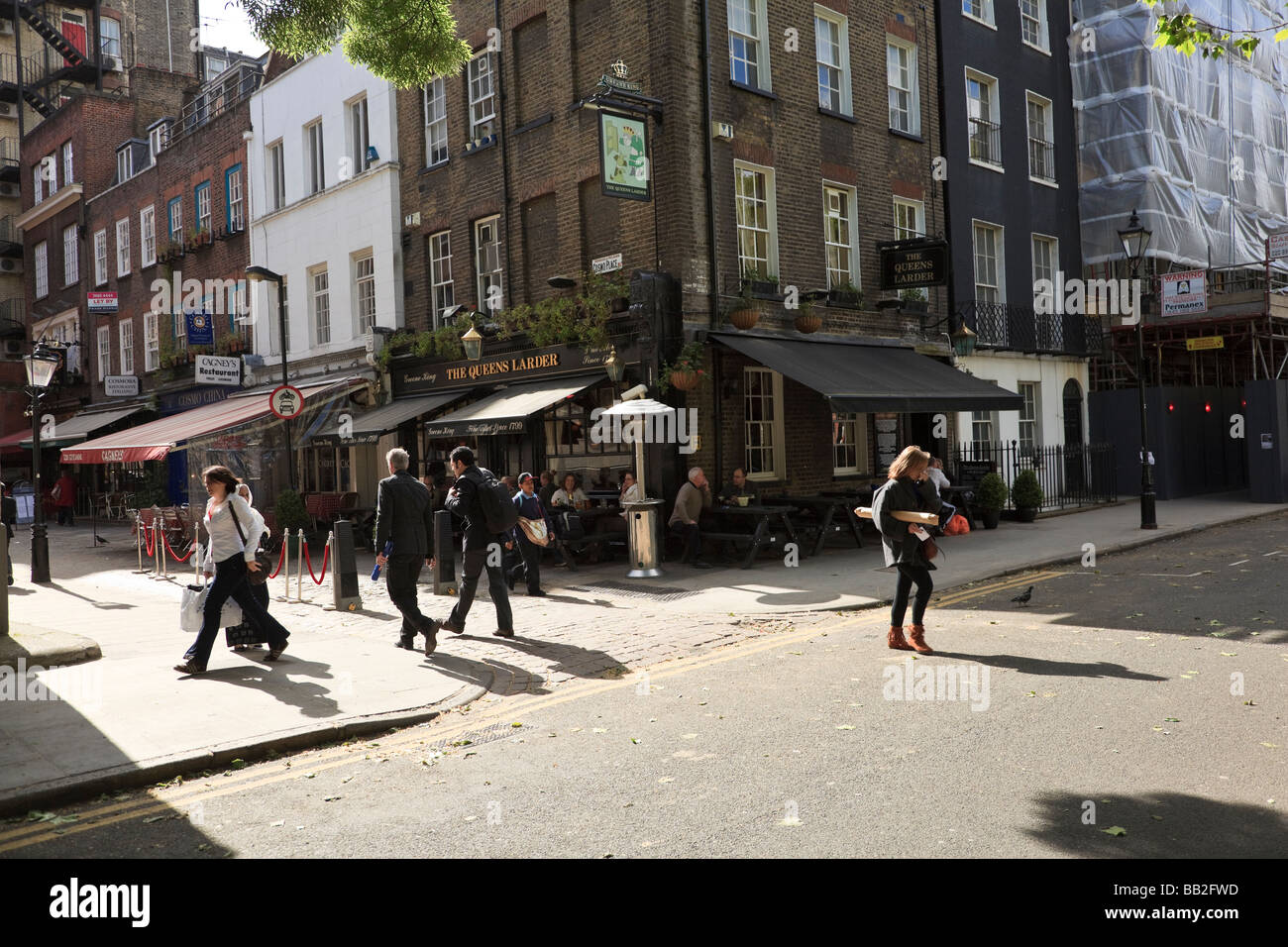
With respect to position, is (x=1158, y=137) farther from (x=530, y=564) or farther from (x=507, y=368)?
(x=530, y=564)

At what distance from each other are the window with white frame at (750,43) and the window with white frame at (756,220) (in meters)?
1.47

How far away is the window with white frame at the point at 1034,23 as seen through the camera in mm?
23250

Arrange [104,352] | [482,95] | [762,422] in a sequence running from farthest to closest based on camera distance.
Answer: [104,352]
[482,95]
[762,422]

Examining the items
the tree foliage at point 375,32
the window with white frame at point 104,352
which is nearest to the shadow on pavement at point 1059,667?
the tree foliage at point 375,32

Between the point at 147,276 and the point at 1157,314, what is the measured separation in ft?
90.7

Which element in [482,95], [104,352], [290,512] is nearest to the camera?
[482,95]

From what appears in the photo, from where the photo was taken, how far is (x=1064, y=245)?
23906 millimetres

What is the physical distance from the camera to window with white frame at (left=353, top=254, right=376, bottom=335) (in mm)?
21922

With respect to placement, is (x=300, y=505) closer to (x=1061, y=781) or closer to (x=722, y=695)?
(x=722, y=695)

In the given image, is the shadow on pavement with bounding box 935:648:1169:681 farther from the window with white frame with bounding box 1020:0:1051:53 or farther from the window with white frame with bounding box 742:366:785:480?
the window with white frame with bounding box 1020:0:1051:53

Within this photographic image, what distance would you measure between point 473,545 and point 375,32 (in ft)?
17.6

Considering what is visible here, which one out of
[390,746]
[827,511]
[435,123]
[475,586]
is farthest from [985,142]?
[390,746]

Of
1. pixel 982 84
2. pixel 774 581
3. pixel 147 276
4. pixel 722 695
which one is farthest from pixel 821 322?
pixel 147 276

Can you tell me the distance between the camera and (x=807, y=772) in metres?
5.34
